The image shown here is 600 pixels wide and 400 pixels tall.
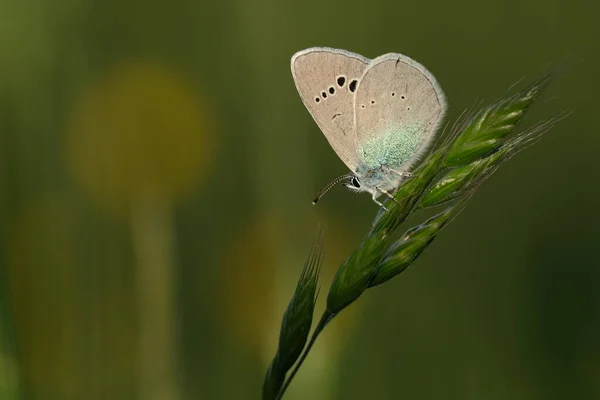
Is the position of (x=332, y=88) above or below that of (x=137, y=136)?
above

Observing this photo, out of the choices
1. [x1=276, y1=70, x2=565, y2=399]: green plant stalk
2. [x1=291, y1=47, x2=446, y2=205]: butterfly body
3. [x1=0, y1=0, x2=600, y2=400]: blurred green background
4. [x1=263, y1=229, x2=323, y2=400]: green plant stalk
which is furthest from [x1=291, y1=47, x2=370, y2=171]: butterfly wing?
[x1=263, y1=229, x2=323, y2=400]: green plant stalk

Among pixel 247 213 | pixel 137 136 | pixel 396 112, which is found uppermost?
pixel 396 112

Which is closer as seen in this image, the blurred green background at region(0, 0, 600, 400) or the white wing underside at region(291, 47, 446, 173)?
the white wing underside at region(291, 47, 446, 173)

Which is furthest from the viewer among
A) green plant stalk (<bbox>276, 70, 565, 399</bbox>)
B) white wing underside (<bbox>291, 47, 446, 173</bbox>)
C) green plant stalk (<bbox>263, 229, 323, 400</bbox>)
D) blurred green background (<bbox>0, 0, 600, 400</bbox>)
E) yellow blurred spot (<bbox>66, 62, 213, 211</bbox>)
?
yellow blurred spot (<bbox>66, 62, 213, 211</bbox>)

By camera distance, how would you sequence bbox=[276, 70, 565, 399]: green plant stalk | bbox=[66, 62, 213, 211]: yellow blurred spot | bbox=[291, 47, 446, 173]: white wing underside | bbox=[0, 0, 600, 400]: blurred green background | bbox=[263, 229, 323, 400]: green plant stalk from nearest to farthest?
bbox=[263, 229, 323, 400]: green plant stalk, bbox=[276, 70, 565, 399]: green plant stalk, bbox=[291, 47, 446, 173]: white wing underside, bbox=[0, 0, 600, 400]: blurred green background, bbox=[66, 62, 213, 211]: yellow blurred spot

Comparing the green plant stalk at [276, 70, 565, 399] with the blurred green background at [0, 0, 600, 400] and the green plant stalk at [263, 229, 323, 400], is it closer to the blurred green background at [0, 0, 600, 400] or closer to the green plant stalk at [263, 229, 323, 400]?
the green plant stalk at [263, 229, 323, 400]

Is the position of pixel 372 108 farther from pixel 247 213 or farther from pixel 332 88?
pixel 247 213

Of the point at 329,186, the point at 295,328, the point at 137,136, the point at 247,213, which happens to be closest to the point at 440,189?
the point at 295,328
